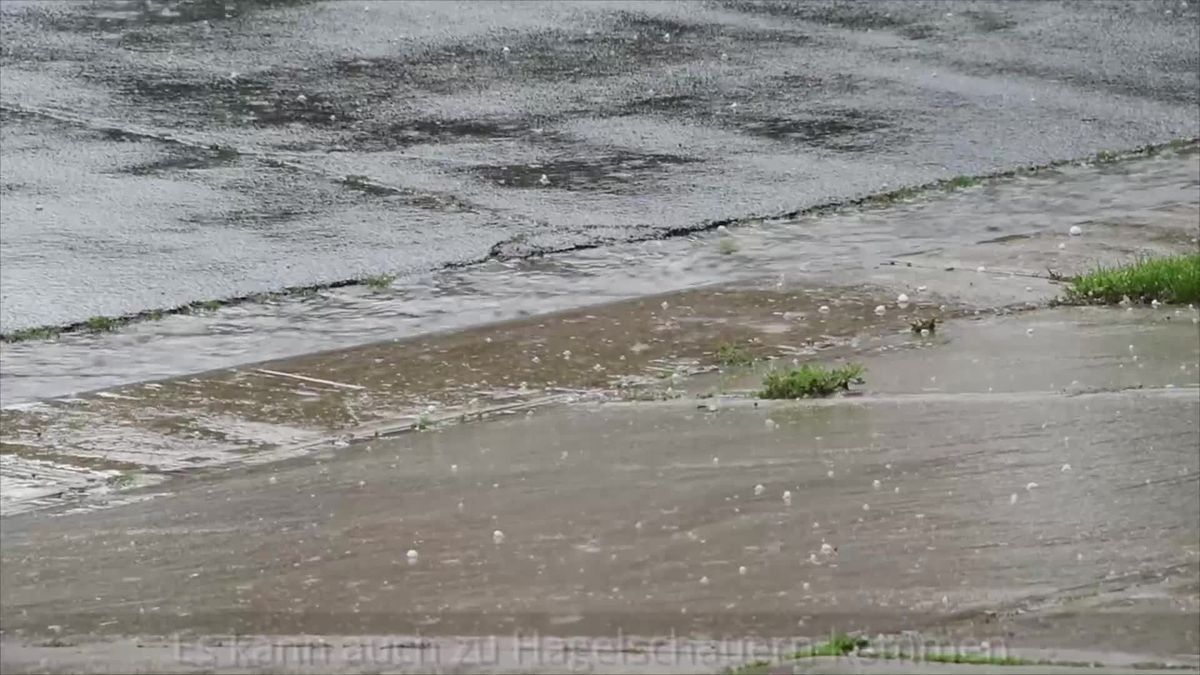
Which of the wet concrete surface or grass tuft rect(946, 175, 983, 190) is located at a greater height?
grass tuft rect(946, 175, 983, 190)

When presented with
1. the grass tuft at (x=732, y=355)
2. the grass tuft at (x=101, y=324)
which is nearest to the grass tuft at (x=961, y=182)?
the grass tuft at (x=732, y=355)

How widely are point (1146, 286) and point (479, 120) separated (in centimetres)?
413

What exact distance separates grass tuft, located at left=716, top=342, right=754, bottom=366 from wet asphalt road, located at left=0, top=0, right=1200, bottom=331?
150 cm

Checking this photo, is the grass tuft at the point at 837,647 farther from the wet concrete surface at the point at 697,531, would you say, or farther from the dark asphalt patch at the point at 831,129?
the dark asphalt patch at the point at 831,129

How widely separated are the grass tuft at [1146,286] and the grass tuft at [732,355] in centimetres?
134

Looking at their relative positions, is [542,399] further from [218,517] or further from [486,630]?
[486,630]

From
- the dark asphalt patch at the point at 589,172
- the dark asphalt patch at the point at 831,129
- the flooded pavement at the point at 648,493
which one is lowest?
the flooded pavement at the point at 648,493

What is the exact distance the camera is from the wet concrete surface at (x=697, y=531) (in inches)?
180

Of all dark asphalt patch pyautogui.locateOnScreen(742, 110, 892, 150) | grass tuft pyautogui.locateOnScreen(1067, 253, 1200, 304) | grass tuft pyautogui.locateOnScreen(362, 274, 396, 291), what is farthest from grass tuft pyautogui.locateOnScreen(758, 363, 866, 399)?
dark asphalt patch pyautogui.locateOnScreen(742, 110, 892, 150)

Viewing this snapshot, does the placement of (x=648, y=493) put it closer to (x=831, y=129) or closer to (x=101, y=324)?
(x=101, y=324)

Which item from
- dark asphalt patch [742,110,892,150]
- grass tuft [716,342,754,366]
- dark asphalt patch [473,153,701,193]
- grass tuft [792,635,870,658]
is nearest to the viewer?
grass tuft [792,635,870,658]

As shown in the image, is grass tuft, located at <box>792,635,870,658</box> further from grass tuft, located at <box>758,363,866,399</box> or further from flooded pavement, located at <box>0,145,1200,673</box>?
grass tuft, located at <box>758,363,866,399</box>

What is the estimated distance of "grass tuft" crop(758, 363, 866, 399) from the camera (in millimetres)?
6352

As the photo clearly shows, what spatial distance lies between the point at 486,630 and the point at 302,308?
3229 millimetres
